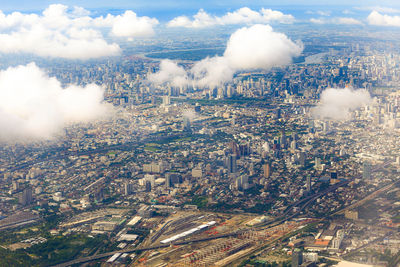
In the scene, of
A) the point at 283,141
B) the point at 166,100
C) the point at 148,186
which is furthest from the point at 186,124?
the point at 148,186

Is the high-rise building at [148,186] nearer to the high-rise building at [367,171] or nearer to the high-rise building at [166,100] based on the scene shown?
the high-rise building at [367,171]

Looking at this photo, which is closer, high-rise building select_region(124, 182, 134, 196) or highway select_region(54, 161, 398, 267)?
highway select_region(54, 161, 398, 267)

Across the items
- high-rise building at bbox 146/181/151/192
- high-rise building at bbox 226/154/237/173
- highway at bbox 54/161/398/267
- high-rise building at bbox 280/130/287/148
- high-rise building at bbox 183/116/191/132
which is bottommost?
highway at bbox 54/161/398/267

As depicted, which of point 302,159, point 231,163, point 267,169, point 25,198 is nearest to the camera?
point 25,198

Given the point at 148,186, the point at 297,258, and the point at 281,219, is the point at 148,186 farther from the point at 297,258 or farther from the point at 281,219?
the point at 297,258

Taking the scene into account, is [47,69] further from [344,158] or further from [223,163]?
[344,158]

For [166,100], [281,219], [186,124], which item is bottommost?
[281,219]

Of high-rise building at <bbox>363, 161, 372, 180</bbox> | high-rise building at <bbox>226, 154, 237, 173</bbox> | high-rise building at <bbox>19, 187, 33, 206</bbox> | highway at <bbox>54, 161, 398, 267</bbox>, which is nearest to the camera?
highway at <bbox>54, 161, 398, 267</bbox>

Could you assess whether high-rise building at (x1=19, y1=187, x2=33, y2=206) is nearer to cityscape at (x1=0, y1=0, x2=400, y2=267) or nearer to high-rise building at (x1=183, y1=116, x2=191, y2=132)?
cityscape at (x1=0, y1=0, x2=400, y2=267)

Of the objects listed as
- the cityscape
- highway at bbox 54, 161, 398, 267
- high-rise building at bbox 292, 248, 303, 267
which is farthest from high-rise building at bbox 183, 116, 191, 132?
high-rise building at bbox 292, 248, 303, 267

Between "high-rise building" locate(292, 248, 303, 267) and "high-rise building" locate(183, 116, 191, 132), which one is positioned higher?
"high-rise building" locate(183, 116, 191, 132)

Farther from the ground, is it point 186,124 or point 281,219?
point 186,124
